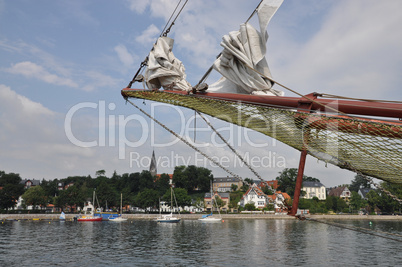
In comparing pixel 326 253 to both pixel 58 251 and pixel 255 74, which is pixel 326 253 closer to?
pixel 58 251

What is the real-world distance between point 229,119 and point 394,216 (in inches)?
4209

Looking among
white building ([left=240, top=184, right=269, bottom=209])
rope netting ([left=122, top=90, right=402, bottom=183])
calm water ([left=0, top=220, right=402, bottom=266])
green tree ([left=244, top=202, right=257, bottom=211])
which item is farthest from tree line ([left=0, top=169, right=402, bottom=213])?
rope netting ([left=122, top=90, right=402, bottom=183])

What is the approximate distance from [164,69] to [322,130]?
18.4 feet

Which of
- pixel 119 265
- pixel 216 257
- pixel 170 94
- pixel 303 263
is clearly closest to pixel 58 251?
pixel 119 265

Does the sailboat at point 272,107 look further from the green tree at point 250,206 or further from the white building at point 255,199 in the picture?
the white building at point 255,199

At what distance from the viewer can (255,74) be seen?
370 inches

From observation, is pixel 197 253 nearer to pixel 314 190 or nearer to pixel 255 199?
pixel 255 199

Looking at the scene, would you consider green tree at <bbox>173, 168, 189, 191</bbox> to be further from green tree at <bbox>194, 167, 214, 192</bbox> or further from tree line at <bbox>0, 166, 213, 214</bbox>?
green tree at <bbox>194, 167, 214, 192</bbox>

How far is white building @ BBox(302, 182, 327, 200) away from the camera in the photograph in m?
148

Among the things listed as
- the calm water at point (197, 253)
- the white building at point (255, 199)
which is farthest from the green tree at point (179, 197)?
the calm water at point (197, 253)

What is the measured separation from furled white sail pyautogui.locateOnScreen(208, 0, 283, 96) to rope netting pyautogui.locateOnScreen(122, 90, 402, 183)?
74 cm

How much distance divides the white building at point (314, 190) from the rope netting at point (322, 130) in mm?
146382

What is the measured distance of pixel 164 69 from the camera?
11398 mm

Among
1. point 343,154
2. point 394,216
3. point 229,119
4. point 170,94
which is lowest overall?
point 394,216
